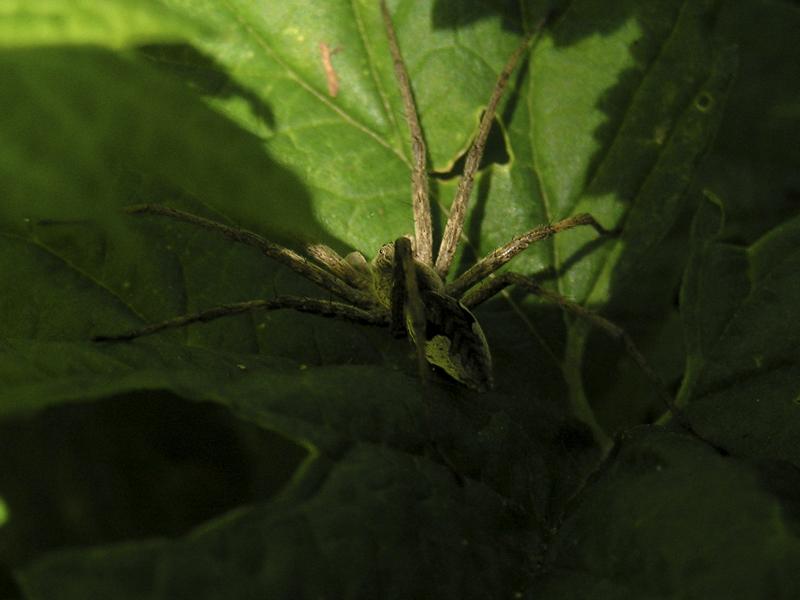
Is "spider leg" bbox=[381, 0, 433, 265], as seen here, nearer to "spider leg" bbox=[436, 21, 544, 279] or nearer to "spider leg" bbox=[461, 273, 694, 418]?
"spider leg" bbox=[436, 21, 544, 279]

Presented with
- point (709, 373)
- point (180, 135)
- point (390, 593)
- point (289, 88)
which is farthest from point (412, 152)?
point (180, 135)

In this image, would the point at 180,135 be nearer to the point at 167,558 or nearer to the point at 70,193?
the point at 70,193

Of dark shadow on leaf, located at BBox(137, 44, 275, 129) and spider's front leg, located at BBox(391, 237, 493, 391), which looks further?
spider's front leg, located at BBox(391, 237, 493, 391)

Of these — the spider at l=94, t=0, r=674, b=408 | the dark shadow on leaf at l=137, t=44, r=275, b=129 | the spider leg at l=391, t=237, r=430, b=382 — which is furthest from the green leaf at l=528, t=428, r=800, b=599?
the dark shadow on leaf at l=137, t=44, r=275, b=129

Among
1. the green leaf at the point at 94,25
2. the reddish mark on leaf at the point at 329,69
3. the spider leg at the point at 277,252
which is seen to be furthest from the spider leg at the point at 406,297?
the green leaf at the point at 94,25

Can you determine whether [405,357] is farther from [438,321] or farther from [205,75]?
[205,75]

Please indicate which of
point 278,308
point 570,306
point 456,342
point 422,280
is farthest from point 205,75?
point 570,306
